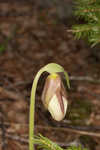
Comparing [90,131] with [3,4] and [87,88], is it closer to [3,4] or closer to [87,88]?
[87,88]

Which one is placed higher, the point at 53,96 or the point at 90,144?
the point at 53,96

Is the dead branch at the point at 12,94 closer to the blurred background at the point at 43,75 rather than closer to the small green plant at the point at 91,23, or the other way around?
the blurred background at the point at 43,75

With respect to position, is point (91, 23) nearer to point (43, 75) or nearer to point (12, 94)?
point (43, 75)

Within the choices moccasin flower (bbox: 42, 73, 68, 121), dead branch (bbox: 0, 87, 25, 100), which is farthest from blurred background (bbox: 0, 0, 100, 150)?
moccasin flower (bbox: 42, 73, 68, 121)

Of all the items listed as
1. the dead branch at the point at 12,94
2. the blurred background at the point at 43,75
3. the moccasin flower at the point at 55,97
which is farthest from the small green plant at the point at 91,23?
the dead branch at the point at 12,94

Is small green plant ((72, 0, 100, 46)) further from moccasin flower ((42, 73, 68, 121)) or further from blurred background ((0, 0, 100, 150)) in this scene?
moccasin flower ((42, 73, 68, 121))

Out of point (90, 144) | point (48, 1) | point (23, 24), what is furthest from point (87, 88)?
point (48, 1)
